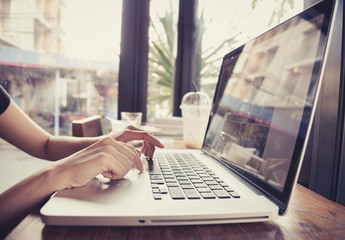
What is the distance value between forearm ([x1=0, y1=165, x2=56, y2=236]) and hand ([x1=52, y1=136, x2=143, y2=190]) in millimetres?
19

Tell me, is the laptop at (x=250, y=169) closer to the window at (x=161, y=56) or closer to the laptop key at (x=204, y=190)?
the laptop key at (x=204, y=190)

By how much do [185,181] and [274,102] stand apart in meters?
0.24

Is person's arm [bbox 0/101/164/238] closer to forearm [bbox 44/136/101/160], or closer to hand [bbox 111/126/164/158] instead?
hand [bbox 111/126/164/158]

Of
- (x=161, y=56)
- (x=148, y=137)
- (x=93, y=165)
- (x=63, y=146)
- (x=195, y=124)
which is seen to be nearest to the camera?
(x=93, y=165)

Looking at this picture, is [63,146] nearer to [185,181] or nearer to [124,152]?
[124,152]

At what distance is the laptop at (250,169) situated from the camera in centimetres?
30

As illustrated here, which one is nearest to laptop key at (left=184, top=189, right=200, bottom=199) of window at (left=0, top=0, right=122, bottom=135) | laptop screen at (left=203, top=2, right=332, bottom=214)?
laptop screen at (left=203, top=2, right=332, bottom=214)

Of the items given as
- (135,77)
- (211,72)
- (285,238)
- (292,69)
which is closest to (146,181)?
(285,238)

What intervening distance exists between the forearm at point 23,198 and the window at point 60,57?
1.44m

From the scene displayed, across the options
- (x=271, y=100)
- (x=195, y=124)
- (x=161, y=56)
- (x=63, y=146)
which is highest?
(x=161, y=56)

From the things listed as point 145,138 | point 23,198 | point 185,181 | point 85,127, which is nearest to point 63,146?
point 85,127

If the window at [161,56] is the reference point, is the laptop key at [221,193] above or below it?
below

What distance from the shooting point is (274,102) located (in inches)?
17.0

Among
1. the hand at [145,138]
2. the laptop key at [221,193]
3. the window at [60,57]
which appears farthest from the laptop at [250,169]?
the window at [60,57]
